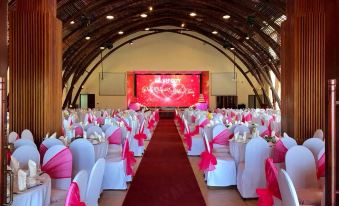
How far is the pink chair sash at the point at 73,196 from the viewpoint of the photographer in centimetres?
342

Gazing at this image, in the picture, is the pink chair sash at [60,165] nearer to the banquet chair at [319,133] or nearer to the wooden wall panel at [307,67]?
the banquet chair at [319,133]

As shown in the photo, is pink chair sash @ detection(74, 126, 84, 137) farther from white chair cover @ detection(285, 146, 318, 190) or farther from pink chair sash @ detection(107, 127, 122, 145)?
white chair cover @ detection(285, 146, 318, 190)

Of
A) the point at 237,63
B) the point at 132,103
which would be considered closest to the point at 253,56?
the point at 237,63

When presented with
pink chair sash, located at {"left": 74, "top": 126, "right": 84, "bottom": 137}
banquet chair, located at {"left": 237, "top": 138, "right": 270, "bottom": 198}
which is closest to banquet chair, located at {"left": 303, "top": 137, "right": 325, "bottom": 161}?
banquet chair, located at {"left": 237, "top": 138, "right": 270, "bottom": 198}

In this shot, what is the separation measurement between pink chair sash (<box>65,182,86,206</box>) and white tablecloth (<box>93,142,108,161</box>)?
4195 mm

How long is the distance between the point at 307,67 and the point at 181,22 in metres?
22.7

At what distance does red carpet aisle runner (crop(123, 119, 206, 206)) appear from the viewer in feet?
21.9

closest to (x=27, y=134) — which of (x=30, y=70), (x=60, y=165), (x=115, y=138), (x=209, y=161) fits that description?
(x=30, y=70)

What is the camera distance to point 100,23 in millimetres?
23203

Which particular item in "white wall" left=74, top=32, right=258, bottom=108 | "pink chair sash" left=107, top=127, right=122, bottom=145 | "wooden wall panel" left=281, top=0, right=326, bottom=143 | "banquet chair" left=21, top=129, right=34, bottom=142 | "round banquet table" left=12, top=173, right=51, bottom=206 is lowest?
"round banquet table" left=12, top=173, right=51, bottom=206

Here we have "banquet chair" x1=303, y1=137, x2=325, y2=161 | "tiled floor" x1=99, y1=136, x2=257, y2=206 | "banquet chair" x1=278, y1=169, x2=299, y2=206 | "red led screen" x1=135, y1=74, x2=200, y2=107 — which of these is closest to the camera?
"banquet chair" x1=278, y1=169, x2=299, y2=206

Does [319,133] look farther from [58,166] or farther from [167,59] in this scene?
[167,59]

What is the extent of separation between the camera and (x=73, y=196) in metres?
3.45

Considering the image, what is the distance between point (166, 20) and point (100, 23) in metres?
7.73
